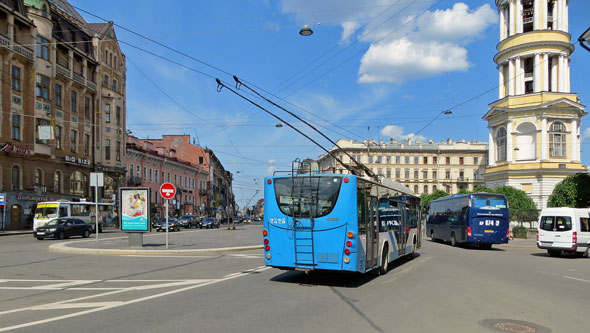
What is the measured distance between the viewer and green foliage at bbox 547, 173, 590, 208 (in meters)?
43.1

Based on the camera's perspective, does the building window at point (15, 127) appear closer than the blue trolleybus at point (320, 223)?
No

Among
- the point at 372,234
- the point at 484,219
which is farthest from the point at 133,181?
the point at 372,234

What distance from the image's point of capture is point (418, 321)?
7488 mm

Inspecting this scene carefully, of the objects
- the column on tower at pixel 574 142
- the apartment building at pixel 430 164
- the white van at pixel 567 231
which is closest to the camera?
the white van at pixel 567 231

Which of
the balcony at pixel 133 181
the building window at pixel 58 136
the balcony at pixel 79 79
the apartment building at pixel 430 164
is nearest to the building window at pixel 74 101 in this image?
the balcony at pixel 79 79

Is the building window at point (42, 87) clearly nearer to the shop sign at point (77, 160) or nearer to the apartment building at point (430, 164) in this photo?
the shop sign at point (77, 160)

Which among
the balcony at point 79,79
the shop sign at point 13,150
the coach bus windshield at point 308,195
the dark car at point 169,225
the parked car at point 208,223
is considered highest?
the balcony at point 79,79

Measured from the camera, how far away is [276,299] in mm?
9141

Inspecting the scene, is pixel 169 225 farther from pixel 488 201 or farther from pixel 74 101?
pixel 488 201

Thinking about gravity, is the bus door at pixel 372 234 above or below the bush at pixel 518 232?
above

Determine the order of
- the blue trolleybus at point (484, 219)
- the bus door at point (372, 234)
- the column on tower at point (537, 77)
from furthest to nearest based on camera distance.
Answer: the column on tower at point (537, 77) < the blue trolleybus at point (484, 219) < the bus door at point (372, 234)

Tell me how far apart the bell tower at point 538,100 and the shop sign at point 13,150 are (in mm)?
52832

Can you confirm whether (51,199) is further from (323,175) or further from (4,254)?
(323,175)

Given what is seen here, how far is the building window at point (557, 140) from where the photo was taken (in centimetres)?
5791
